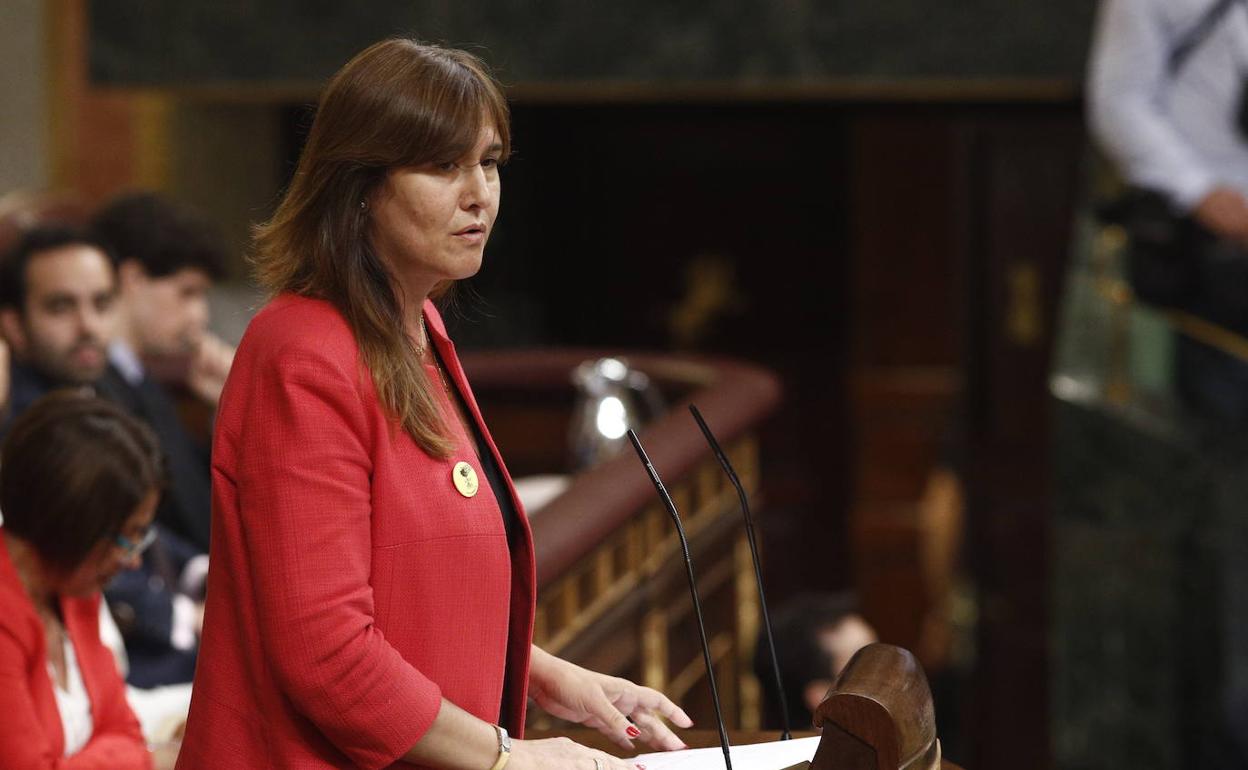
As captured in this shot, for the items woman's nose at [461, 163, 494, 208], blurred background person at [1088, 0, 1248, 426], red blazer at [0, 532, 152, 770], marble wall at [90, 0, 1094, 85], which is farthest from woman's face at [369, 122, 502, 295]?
marble wall at [90, 0, 1094, 85]

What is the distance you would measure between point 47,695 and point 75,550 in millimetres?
185

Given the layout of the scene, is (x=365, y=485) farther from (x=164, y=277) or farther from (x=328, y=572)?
(x=164, y=277)

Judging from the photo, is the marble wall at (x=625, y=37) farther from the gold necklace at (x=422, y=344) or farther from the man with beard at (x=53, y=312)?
the gold necklace at (x=422, y=344)

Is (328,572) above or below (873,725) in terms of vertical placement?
above

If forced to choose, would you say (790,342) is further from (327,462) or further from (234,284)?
(327,462)

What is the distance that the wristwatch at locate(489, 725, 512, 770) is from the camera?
1445 millimetres

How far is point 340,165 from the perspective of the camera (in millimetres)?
1479

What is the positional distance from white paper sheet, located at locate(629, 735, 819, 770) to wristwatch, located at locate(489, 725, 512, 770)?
0.15 meters

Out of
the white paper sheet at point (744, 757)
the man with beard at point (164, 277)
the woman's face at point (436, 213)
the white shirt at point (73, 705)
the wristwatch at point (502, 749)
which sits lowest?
the man with beard at point (164, 277)

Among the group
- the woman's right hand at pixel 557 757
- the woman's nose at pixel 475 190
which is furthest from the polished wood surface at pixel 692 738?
the woman's nose at pixel 475 190

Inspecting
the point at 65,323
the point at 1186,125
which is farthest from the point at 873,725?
the point at 1186,125

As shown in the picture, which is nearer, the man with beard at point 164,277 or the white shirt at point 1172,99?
the white shirt at point 1172,99

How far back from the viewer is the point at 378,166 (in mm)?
1472

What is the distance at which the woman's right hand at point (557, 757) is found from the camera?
4.76 ft
